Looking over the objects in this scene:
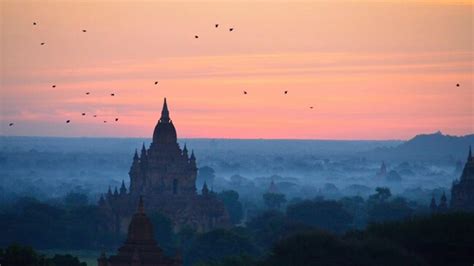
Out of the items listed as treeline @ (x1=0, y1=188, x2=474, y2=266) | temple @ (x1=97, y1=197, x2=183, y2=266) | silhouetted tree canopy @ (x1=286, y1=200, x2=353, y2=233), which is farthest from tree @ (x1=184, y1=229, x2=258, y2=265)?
temple @ (x1=97, y1=197, x2=183, y2=266)

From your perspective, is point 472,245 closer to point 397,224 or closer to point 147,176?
point 397,224

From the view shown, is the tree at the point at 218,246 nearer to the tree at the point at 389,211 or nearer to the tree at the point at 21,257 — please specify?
the tree at the point at 21,257

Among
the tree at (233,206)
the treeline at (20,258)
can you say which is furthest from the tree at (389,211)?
the treeline at (20,258)

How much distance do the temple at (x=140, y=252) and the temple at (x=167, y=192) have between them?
45216 mm

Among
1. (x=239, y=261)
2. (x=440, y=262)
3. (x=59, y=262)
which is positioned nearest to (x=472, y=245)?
(x=440, y=262)

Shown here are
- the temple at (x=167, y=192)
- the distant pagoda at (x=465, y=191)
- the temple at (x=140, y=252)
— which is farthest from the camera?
the distant pagoda at (x=465, y=191)

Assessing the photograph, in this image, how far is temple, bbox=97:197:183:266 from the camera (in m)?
64.8

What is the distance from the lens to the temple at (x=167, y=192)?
112500 millimetres

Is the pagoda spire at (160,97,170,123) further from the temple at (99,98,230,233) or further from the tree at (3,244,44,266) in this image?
the tree at (3,244,44,266)

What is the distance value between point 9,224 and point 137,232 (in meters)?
43.6

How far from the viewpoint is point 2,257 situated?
65.8 meters

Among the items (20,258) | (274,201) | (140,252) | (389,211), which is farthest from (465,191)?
(20,258)

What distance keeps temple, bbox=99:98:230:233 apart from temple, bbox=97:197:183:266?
45.2m

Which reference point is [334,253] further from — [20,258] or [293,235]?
[20,258]
